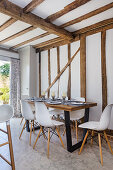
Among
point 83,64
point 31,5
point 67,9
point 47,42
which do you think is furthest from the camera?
point 47,42

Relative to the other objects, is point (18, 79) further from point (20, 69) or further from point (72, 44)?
point (72, 44)

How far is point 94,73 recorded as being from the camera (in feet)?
11.6

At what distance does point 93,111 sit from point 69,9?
243 cm

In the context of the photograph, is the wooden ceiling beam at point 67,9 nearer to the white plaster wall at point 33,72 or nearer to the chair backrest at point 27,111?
the chair backrest at point 27,111

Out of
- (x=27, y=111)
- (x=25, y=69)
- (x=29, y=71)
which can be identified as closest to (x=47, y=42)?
(x=29, y=71)

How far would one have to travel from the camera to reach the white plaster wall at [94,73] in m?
3.43

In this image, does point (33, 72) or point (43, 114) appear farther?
point (33, 72)

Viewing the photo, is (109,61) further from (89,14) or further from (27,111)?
(27,111)

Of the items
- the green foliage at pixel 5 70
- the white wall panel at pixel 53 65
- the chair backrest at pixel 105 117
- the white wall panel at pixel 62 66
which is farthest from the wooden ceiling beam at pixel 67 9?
the green foliage at pixel 5 70

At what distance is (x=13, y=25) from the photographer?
338 cm

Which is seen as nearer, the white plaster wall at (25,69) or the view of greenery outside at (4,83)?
the white plaster wall at (25,69)

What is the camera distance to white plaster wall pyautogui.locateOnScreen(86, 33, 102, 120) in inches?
135

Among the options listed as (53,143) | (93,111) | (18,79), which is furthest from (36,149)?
(18,79)

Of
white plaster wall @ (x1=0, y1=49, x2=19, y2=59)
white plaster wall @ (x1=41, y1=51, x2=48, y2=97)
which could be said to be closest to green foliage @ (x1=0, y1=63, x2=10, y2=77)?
white plaster wall @ (x1=0, y1=49, x2=19, y2=59)
